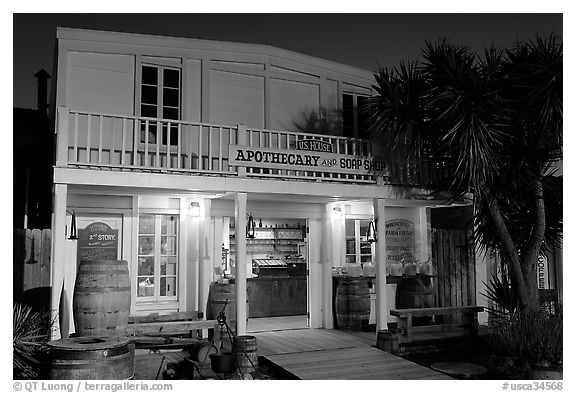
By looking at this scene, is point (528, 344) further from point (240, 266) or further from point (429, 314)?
point (240, 266)

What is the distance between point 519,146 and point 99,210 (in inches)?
298

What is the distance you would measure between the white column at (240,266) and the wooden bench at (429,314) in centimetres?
270

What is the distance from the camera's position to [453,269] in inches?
474

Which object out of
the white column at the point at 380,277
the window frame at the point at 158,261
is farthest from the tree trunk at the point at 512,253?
the window frame at the point at 158,261

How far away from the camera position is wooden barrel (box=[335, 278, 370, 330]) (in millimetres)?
11820

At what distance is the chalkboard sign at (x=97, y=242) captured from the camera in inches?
413

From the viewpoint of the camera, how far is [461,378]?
8633 mm

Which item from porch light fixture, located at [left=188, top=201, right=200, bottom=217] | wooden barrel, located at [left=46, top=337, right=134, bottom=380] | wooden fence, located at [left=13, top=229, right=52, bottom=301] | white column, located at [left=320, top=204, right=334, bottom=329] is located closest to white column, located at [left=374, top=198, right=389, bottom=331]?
white column, located at [left=320, top=204, right=334, bottom=329]

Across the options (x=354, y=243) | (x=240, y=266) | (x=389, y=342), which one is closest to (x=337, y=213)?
(x=354, y=243)

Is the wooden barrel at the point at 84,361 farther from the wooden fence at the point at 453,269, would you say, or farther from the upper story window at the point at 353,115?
the upper story window at the point at 353,115

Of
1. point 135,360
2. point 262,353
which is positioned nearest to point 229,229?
point 262,353

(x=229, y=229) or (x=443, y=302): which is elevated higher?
(x=229, y=229)
